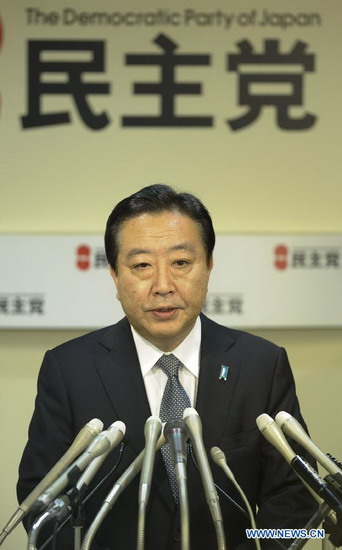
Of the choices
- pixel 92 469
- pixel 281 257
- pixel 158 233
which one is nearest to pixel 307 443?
pixel 92 469

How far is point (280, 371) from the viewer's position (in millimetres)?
2625

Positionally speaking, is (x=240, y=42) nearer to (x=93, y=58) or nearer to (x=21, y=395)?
(x=93, y=58)

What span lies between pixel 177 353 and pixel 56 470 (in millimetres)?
845

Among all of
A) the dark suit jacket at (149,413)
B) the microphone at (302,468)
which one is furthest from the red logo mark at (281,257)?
the microphone at (302,468)

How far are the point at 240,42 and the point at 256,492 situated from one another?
2.37 m

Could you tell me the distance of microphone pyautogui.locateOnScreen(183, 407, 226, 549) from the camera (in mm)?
1783

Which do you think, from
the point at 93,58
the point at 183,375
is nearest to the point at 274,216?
the point at 93,58

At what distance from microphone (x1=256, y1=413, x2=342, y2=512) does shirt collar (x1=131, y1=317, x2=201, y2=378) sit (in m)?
0.70

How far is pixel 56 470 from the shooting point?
1813mm

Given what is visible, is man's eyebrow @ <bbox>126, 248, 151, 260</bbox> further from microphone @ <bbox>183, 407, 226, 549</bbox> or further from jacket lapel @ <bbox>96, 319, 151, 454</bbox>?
microphone @ <bbox>183, 407, 226, 549</bbox>

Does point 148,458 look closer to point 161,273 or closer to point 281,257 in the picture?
point 161,273

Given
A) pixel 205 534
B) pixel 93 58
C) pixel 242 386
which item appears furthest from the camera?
pixel 93 58

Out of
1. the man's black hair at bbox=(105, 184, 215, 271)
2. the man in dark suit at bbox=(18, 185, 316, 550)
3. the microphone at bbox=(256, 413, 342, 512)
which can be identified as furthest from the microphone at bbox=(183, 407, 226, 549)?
the man's black hair at bbox=(105, 184, 215, 271)

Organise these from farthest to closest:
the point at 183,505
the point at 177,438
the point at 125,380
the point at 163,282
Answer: the point at 125,380, the point at 163,282, the point at 177,438, the point at 183,505
